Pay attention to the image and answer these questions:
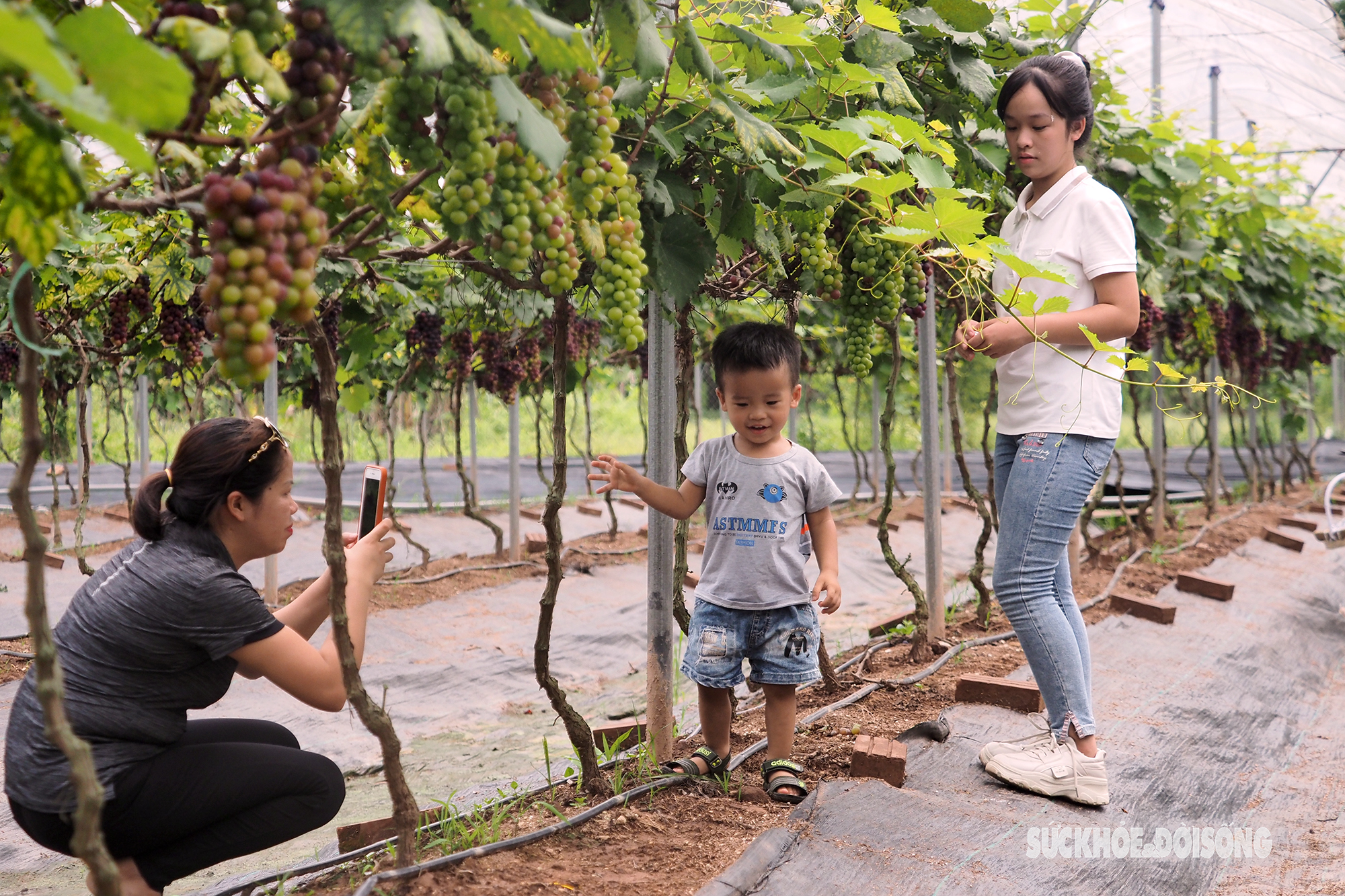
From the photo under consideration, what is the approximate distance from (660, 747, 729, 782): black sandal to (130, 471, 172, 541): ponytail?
1.22 m

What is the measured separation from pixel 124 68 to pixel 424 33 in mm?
286

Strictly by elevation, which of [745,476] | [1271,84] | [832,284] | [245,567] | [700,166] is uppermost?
[1271,84]

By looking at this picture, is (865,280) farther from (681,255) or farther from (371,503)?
(371,503)

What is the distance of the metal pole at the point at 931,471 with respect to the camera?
3814mm

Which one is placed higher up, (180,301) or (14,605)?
(180,301)

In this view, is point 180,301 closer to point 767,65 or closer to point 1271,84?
point 767,65

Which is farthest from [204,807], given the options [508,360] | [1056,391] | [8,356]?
[508,360]

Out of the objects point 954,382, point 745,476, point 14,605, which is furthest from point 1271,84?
point 14,605

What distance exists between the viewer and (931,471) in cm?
389

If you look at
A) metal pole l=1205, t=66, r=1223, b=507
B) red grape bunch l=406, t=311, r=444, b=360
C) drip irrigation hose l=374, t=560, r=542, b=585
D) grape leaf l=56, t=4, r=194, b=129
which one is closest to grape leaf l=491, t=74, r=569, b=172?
grape leaf l=56, t=4, r=194, b=129

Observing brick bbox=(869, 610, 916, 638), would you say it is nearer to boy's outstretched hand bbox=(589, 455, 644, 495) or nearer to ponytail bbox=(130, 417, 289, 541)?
boy's outstretched hand bbox=(589, 455, 644, 495)

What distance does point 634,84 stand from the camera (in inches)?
66.2

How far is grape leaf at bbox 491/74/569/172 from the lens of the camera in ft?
3.86

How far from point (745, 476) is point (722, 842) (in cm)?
78
